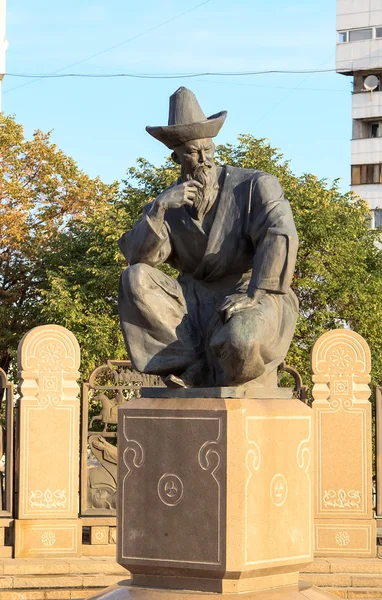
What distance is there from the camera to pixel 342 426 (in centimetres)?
1034

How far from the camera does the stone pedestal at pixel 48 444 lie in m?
10.0

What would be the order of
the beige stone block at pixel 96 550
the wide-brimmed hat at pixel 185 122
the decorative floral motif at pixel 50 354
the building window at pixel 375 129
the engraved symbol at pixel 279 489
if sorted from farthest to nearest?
1. the building window at pixel 375 129
2. the beige stone block at pixel 96 550
3. the decorative floral motif at pixel 50 354
4. the wide-brimmed hat at pixel 185 122
5. the engraved symbol at pixel 279 489

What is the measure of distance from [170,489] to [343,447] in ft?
17.0

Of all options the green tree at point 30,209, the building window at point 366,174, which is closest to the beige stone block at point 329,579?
the green tree at point 30,209

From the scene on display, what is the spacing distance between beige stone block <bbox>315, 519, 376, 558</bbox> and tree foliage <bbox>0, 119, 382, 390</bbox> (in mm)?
12321

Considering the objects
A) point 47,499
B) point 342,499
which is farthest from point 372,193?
point 47,499

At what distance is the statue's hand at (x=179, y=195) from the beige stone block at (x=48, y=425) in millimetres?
4653

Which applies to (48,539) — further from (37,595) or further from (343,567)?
(343,567)

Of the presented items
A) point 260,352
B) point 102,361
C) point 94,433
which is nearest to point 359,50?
point 102,361

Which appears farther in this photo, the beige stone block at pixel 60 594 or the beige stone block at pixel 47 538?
the beige stone block at pixel 47 538

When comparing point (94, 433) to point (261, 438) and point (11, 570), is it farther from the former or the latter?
point (261, 438)

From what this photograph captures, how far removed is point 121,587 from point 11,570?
4.20 metres

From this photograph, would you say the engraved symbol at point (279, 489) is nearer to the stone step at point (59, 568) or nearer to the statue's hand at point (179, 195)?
the statue's hand at point (179, 195)

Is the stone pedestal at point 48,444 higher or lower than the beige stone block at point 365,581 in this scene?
higher
